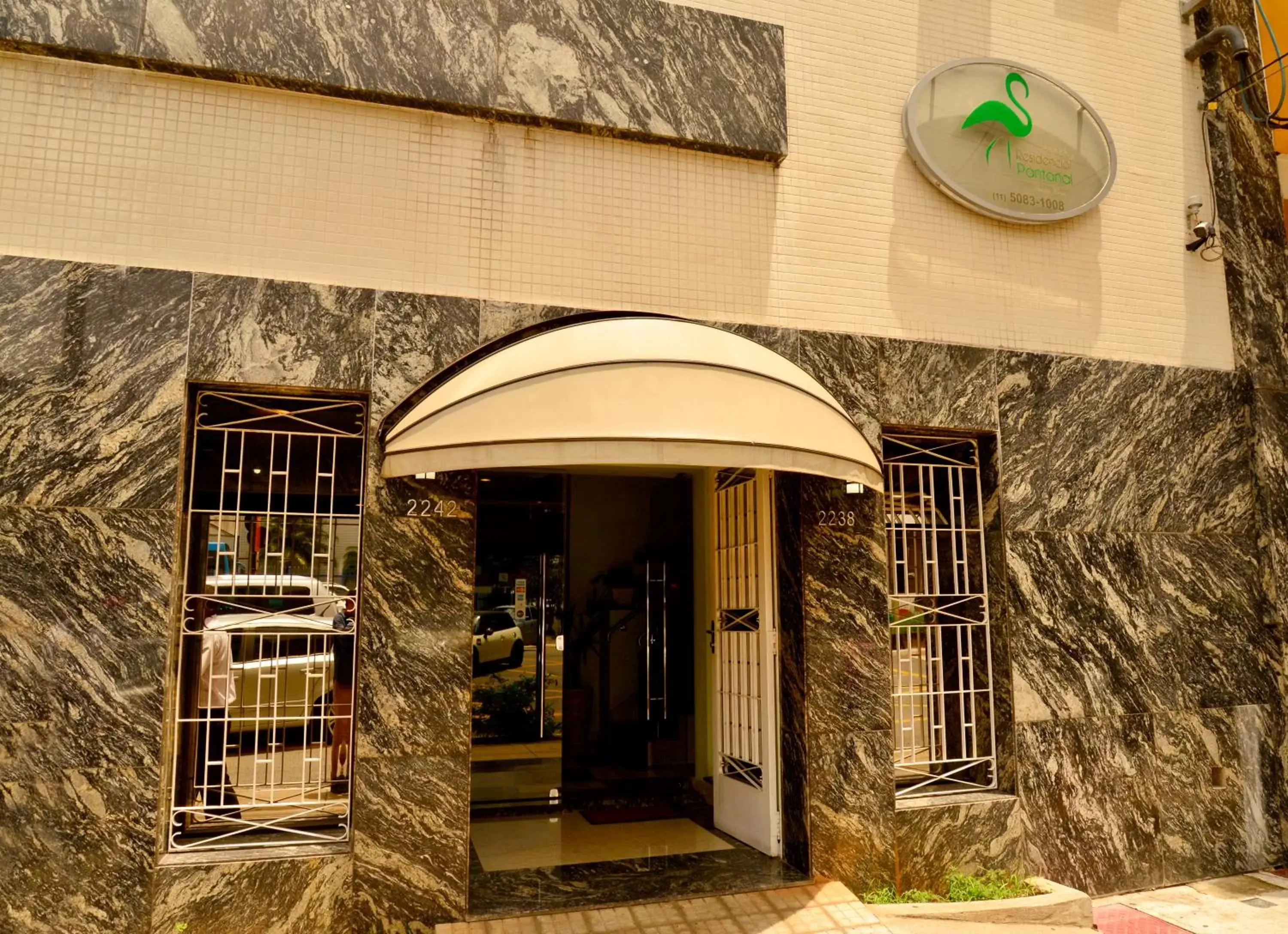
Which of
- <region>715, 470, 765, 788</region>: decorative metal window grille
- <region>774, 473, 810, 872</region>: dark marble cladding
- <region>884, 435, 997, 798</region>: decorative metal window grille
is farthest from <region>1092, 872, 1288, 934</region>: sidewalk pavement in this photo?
<region>715, 470, 765, 788</region>: decorative metal window grille

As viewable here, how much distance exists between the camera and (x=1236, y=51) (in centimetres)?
733

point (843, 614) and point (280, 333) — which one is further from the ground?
point (280, 333)

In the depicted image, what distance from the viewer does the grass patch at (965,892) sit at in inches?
220

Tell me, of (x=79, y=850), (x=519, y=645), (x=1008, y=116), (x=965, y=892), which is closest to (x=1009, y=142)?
(x=1008, y=116)

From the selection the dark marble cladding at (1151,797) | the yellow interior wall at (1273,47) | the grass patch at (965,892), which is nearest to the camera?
the grass patch at (965,892)

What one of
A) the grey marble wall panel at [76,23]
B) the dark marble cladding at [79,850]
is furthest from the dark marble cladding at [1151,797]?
the grey marble wall panel at [76,23]

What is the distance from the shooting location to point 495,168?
5.68m

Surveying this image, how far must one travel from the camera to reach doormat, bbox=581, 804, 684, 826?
23.3 feet

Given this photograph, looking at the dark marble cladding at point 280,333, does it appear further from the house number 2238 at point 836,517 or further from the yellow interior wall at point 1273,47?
the yellow interior wall at point 1273,47

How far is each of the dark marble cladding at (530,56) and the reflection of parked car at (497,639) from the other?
14.3ft

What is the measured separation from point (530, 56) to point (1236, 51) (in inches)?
238

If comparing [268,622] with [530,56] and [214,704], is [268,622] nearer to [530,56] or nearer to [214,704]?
[214,704]

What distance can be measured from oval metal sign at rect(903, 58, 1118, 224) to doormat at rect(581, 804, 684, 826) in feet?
17.9

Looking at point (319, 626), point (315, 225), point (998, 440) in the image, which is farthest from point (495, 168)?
point (998, 440)
